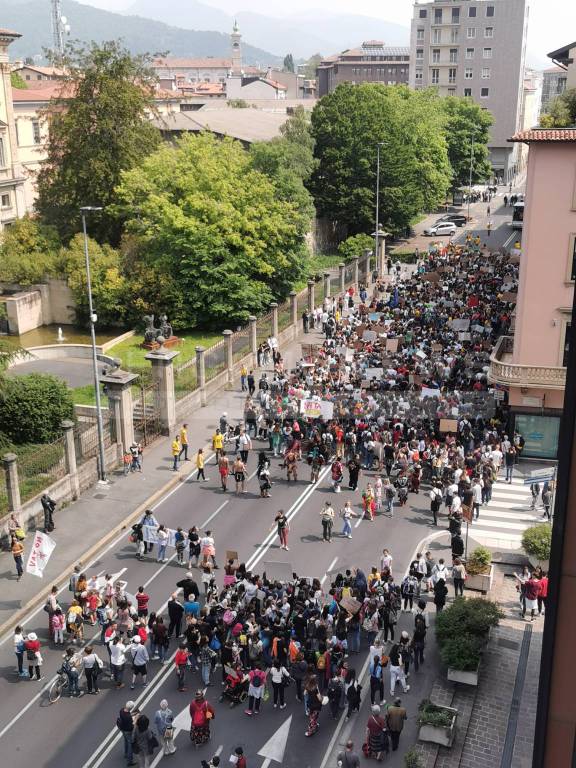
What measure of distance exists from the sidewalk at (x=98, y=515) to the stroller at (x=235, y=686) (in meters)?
6.55

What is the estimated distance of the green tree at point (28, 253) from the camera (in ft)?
177

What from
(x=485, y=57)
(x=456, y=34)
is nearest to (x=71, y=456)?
(x=485, y=57)

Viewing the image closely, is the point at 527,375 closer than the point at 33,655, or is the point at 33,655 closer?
the point at 33,655

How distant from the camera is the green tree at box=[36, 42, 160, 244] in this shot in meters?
54.2

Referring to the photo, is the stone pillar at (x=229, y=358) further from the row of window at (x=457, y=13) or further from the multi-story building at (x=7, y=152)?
the row of window at (x=457, y=13)

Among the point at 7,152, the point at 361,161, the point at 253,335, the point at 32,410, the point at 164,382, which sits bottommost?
the point at 32,410

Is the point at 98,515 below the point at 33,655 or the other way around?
below

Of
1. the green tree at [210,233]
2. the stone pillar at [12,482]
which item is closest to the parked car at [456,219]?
the green tree at [210,233]

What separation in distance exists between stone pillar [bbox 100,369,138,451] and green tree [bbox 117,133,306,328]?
16.9 m

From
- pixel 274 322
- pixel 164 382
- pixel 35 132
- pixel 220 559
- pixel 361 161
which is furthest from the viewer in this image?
pixel 35 132

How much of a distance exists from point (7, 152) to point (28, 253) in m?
15.9

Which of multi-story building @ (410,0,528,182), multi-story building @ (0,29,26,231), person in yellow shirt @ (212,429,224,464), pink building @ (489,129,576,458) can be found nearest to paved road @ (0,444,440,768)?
person in yellow shirt @ (212,429,224,464)

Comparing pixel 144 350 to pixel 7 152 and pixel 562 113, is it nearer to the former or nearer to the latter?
pixel 562 113

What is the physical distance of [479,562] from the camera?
73.2ft
